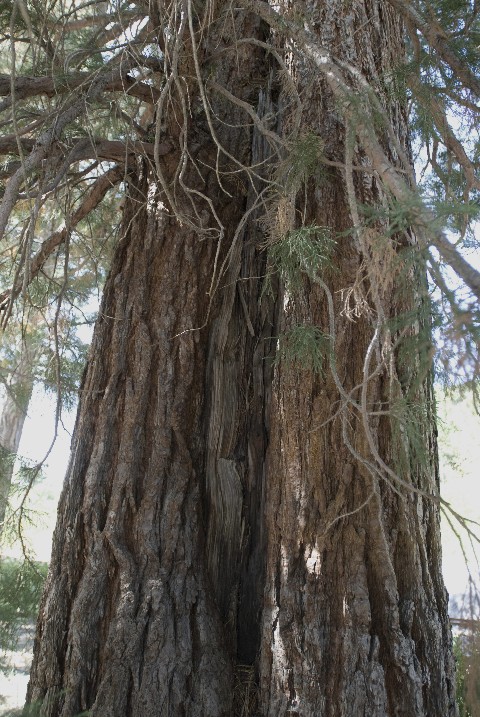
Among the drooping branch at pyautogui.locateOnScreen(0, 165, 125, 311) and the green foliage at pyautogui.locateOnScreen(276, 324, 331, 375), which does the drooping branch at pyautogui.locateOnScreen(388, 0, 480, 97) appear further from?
the drooping branch at pyautogui.locateOnScreen(0, 165, 125, 311)

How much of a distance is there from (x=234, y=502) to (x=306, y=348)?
27.2 inches

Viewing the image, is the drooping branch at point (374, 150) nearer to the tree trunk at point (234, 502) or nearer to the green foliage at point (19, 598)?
the tree trunk at point (234, 502)

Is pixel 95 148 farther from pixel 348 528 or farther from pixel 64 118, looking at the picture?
pixel 348 528

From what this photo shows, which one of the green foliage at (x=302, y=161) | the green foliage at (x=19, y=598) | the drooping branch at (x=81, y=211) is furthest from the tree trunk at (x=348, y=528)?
the green foliage at (x=19, y=598)

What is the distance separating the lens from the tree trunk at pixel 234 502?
2.14 m

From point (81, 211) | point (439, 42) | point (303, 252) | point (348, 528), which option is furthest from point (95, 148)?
point (348, 528)

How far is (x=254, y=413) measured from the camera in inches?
107

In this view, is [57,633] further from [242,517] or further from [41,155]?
[41,155]

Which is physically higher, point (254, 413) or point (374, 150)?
point (374, 150)

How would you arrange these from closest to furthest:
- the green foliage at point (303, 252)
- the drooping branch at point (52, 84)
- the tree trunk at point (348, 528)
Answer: the tree trunk at point (348, 528) → the green foliage at point (303, 252) → the drooping branch at point (52, 84)

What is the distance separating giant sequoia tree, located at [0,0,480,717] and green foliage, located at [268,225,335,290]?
1 centimetres

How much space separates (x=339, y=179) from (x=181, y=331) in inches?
31.3

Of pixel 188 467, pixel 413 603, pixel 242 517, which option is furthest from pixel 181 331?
pixel 413 603

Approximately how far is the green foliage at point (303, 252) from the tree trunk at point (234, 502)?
0.08m
